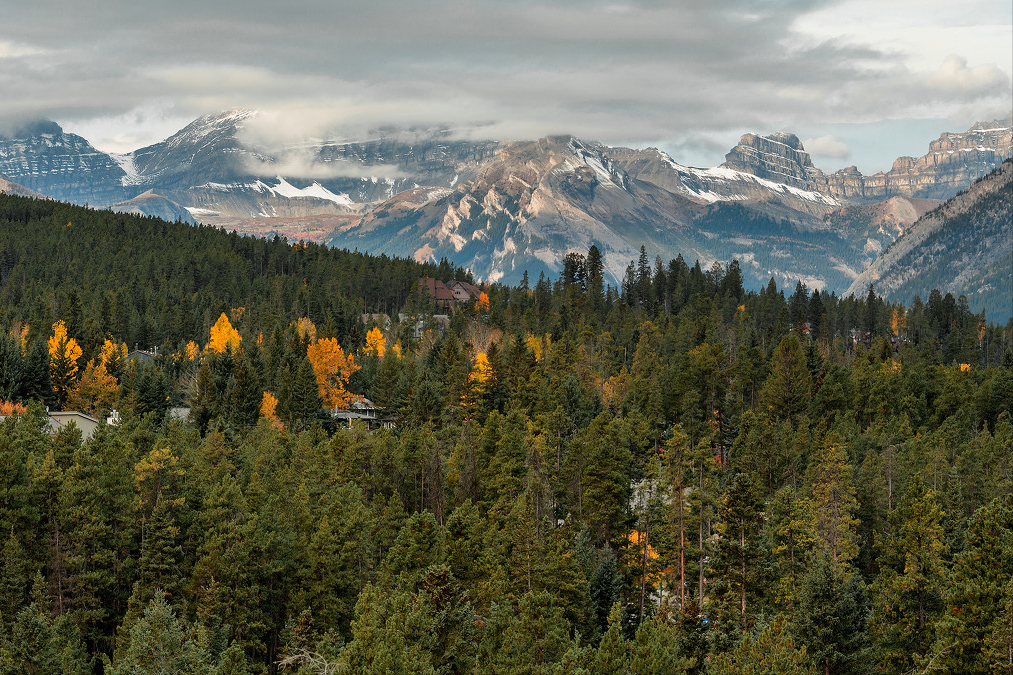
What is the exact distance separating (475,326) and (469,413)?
53.0 metres

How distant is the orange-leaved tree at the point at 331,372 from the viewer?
127 meters

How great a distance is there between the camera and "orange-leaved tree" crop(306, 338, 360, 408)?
127125 millimetres

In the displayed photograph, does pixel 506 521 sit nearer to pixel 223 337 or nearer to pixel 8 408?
pixel 8 408

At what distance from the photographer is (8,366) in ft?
381

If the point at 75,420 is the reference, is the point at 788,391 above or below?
above

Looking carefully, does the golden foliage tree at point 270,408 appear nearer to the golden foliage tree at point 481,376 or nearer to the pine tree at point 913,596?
the golden foliage tree at point 481,376

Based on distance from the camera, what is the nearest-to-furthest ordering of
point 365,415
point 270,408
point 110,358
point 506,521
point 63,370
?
point 506,521 → point 270,408 → point 63,370 → point 365,415 → point 110,358

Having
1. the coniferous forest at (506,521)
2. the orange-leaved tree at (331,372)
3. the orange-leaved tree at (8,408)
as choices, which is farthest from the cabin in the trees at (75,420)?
the orange-leaved tree at (331,372)

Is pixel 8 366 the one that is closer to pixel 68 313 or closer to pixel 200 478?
pixel 68 313

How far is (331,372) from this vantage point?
12925 centimetres

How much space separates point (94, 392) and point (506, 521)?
72837mm

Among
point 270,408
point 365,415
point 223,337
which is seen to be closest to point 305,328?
point 223,337

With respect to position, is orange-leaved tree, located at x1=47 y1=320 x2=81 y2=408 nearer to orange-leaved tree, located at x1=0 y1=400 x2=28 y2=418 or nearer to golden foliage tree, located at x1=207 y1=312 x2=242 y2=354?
orange-leaved tree, located at x1=0 y1=400 x2=28 y2=418

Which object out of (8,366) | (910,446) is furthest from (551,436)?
(8,366)
